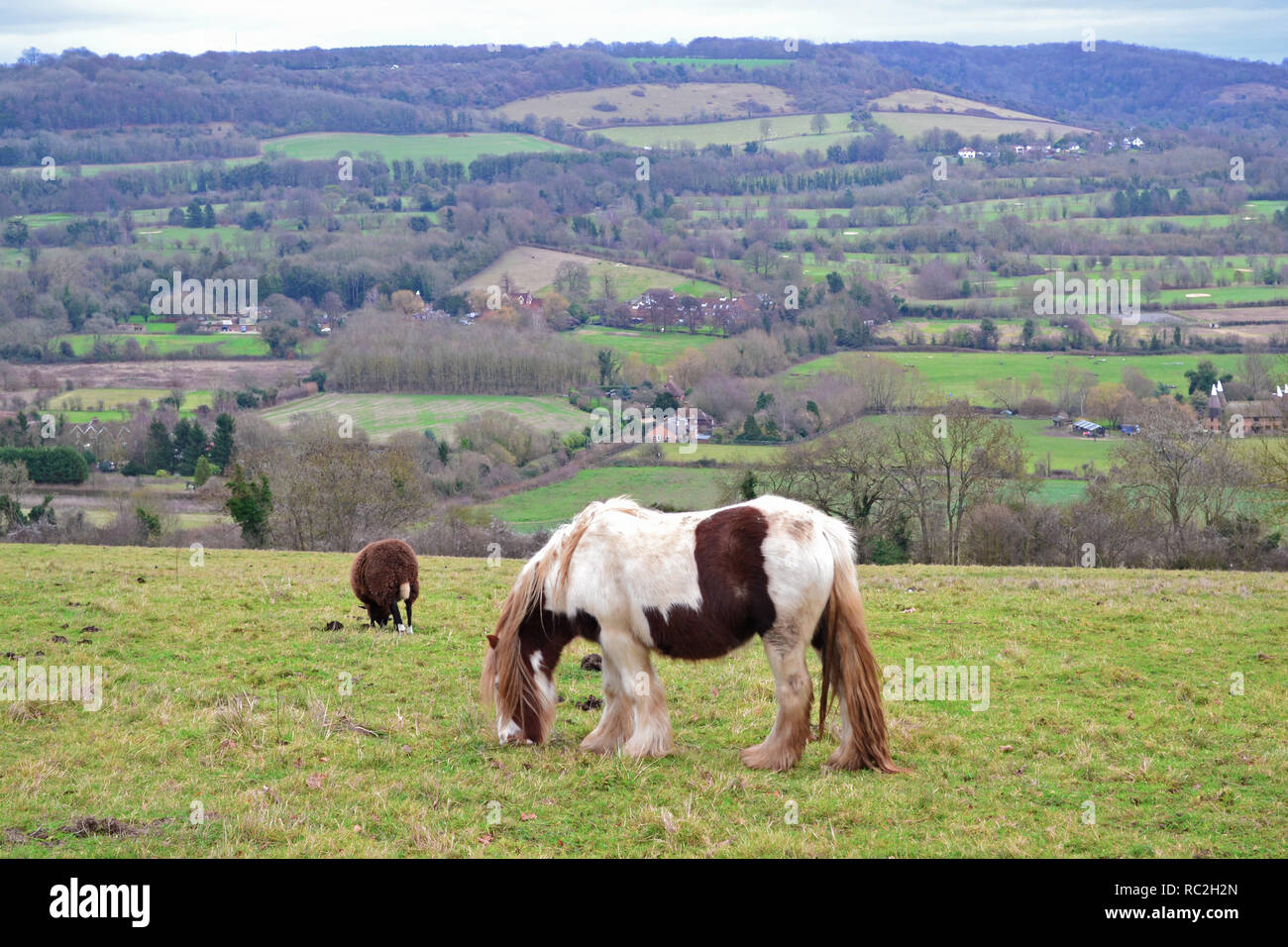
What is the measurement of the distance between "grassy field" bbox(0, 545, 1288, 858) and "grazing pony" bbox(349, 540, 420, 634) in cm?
49

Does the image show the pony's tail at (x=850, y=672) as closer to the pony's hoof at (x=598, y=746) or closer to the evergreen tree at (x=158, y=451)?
the pony's hoof at (x=598, y=746)

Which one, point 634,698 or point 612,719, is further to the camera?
point 612,719

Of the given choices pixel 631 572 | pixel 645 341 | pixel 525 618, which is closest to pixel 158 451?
pixel 645 341

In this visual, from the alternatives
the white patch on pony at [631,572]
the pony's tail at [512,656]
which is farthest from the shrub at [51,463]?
the white patch on pony at [631,572]

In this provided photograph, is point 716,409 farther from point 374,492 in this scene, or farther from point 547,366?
point 374,492

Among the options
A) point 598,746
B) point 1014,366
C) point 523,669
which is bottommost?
point 1014,366

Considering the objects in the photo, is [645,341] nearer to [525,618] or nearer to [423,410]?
[423,410]

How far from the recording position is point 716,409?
8000cm

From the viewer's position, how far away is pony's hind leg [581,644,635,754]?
970cm

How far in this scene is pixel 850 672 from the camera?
929cm

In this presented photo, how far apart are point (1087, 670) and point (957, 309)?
108 meters

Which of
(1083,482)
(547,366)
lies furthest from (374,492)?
(547,366)

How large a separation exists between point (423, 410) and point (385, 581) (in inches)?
2866

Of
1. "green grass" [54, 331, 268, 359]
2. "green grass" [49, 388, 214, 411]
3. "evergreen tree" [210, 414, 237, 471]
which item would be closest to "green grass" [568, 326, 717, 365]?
"green grass" [54, 331, 268, 359]
